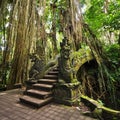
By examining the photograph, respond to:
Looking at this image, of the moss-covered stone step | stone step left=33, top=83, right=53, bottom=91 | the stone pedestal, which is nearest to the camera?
the stone pedestal

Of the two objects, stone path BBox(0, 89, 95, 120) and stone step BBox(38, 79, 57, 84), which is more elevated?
stone step BBox(38, 79, 57, 84)

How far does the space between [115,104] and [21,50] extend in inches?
161

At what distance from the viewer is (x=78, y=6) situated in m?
3.33

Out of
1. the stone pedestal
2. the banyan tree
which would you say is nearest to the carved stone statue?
the banyan tree

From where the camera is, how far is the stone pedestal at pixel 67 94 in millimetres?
3634

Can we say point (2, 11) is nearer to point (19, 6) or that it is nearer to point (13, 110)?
point (19, 6)

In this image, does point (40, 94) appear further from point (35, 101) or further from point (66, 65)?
point (66, 65)

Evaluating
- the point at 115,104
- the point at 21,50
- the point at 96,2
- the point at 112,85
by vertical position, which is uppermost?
the point at 96,2

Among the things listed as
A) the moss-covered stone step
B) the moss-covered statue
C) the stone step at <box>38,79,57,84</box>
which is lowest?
the moss-covered stone step

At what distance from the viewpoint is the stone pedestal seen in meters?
3.63

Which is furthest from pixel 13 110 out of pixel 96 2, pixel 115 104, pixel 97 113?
pixel 96 2

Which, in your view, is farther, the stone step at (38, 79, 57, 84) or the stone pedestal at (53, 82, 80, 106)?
the stone step at (38, 79, 57, 84)

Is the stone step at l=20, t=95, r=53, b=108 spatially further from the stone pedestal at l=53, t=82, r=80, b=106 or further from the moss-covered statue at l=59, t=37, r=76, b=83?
the moss-covered statue at l=59, t=37, r=76, b=83

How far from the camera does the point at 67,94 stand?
3.71m
